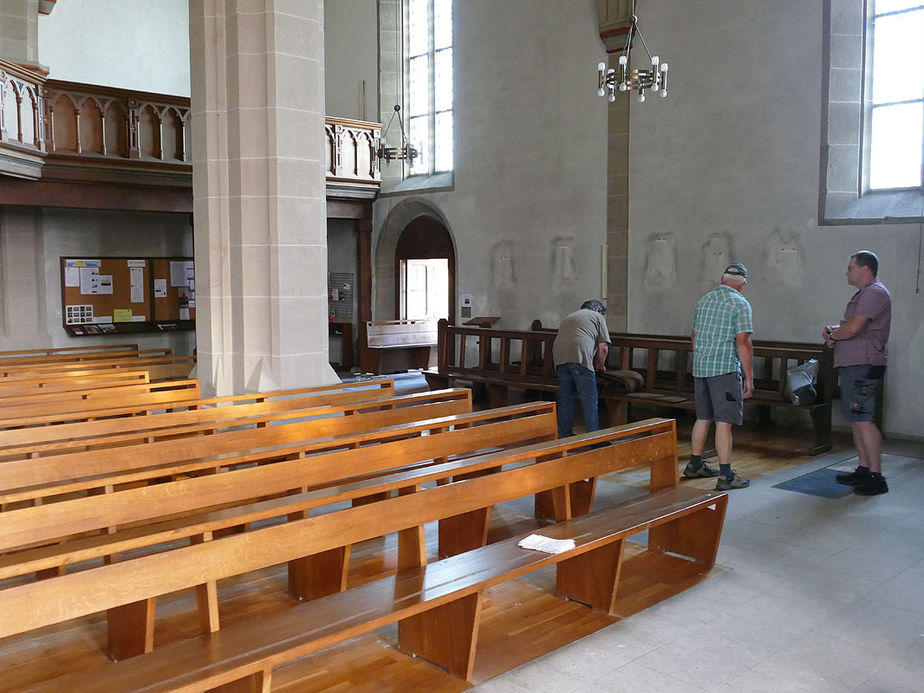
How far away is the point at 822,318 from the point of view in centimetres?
920

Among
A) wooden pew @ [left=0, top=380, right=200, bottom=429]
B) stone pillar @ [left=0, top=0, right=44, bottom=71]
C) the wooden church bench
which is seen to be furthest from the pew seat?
stone pillar @ [left=0, top=0, right=44, bottom=71]

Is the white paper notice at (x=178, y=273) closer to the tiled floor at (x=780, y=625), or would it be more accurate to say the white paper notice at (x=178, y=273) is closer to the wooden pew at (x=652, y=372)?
the wooden pew at (x=652, y=372)

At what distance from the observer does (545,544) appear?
362 centimetres

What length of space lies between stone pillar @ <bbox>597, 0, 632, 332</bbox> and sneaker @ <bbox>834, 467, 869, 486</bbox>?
493cm

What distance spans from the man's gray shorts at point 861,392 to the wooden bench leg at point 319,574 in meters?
3.92

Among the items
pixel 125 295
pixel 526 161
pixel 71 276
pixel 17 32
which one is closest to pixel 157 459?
pixel 526 161

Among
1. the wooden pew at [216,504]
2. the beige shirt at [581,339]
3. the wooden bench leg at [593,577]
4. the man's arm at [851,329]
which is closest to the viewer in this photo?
the wooden pew at [216,504]

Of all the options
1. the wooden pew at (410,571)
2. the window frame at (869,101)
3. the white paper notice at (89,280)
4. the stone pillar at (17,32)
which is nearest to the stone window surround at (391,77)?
the white paper notice at (89,280)

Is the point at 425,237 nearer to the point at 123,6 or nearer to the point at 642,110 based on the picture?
the point at 642,110

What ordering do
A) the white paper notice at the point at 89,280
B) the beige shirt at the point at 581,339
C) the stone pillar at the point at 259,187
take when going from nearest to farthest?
the stone pillar at the point at 259,187 < the beige shirt at the point at 581,339 < the white paper notice at the point at 89,280

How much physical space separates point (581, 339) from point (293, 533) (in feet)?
15.0

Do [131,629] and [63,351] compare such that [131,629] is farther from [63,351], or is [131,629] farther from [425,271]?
[425,271]

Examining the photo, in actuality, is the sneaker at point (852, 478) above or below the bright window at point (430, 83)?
below

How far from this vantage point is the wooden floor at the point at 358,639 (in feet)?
10.7
